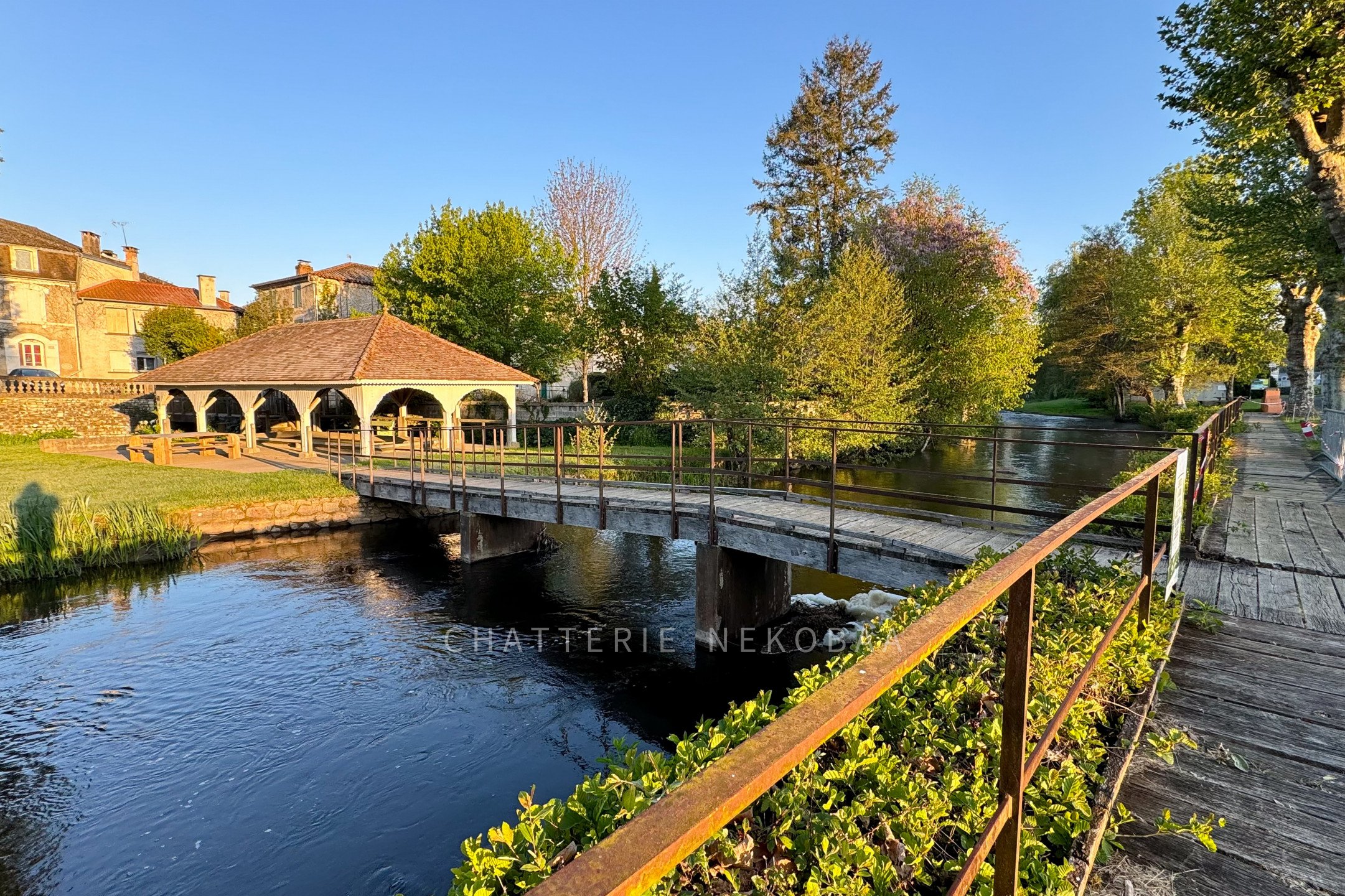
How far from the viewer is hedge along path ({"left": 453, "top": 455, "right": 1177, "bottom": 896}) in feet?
3.54

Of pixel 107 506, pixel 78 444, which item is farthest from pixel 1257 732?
pixel 78 444

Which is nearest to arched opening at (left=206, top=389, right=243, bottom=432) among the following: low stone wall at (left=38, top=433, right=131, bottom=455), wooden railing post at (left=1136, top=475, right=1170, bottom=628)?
low stone wall at (left=38, top=433, right=131, bottom=455)

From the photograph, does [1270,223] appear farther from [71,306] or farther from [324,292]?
[71,306]

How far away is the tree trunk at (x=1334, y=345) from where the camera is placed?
1451 cm

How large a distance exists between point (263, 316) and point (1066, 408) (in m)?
52.0

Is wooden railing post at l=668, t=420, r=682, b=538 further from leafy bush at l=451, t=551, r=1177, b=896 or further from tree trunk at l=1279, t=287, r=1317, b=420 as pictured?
tree trunk at l=1279, t=287, r=1317, b=420

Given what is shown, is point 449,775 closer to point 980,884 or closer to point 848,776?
point 848,776

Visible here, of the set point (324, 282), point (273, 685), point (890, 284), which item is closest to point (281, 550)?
point (273, 685)

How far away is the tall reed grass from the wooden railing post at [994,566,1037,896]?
14.5 metres

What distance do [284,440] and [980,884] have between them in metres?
26.8

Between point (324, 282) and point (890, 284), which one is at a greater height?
point (324, 282)

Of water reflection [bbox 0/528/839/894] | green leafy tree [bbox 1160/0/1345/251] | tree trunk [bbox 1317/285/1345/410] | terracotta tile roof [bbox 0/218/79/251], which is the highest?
terracotta tile roof [bbox 0/218/79/251]

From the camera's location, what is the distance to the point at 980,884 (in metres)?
1.76

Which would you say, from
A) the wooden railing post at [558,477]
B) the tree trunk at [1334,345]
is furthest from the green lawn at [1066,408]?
the wooden railing post at [558,477]
